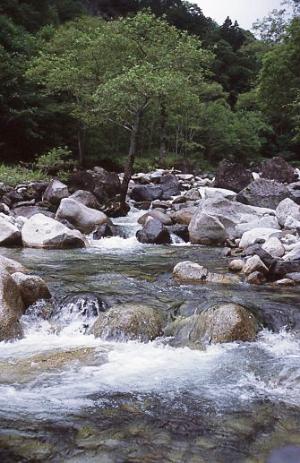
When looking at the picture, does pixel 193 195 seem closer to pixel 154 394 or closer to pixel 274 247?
pixel 274 247

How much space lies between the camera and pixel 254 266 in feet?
29.1

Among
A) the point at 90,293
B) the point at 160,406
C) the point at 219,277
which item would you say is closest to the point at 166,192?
the point at 219,277

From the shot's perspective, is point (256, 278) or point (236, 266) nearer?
point (256, 278)

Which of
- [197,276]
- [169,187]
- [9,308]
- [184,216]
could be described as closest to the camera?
[9,308]

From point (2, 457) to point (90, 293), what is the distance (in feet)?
13.3

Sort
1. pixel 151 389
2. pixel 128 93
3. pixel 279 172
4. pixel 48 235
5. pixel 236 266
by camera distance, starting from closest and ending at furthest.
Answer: pixel 151 389, pixel 236 266, pixel 48 235, pixel 128 93, pixel 279 172

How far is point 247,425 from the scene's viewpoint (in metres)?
3.96

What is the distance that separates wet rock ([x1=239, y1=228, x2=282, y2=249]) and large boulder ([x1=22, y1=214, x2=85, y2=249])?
3776 millimetres

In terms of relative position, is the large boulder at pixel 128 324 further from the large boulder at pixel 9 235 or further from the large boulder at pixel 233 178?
the large boulder at pixel 233 178

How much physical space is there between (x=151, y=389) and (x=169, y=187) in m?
15.0

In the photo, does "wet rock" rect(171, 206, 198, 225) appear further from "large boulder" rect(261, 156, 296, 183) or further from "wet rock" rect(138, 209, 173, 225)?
"large boulder" rect(261, 156, 296, 183)

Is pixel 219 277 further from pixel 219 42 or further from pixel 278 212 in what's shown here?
pixel 219 42

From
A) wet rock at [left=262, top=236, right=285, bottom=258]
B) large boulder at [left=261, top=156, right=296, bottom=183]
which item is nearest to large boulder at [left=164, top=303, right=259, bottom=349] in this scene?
wet rock at [left=262, top=236, right=285, bottom=258]

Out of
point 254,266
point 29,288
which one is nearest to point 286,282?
point 254,266
